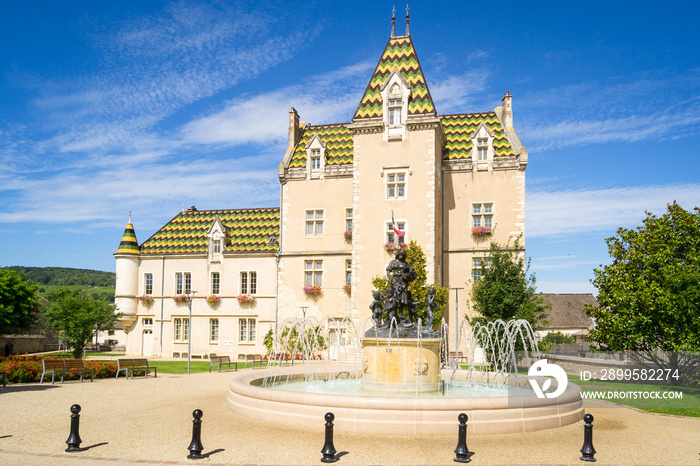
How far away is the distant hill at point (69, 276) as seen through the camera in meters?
150

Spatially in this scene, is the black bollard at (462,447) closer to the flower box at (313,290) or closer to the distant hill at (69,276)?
the flower box at (313,290)

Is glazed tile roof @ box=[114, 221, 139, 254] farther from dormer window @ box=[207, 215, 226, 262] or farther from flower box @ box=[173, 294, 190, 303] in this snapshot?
dormer window @ box=[207, 215, 226, 262]

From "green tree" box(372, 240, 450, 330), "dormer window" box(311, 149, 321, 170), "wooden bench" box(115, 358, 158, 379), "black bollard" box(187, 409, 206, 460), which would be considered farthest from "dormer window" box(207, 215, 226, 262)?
"black bollard" box(187, 409, 206, 460)

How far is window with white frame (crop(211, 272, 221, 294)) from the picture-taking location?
4359cm

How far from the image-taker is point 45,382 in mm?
22188

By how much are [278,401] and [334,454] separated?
3.60m

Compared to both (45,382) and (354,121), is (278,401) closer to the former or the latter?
(45,382)

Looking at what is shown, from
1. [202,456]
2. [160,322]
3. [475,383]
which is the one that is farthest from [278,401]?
[160,322]

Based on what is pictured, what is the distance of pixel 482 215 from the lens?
37.8 m

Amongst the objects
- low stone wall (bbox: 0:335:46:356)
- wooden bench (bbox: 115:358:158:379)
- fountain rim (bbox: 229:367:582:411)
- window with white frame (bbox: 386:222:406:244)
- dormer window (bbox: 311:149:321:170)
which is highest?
dormer window (bbox: 311:149:321:170)

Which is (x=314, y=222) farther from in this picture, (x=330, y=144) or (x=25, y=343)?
(x=25, y=343)

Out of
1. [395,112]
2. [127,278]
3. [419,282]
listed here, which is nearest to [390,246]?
[419,282]

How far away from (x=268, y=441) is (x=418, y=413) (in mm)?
3238

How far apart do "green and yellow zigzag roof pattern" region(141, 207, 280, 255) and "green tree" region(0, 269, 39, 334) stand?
38.5 ft
